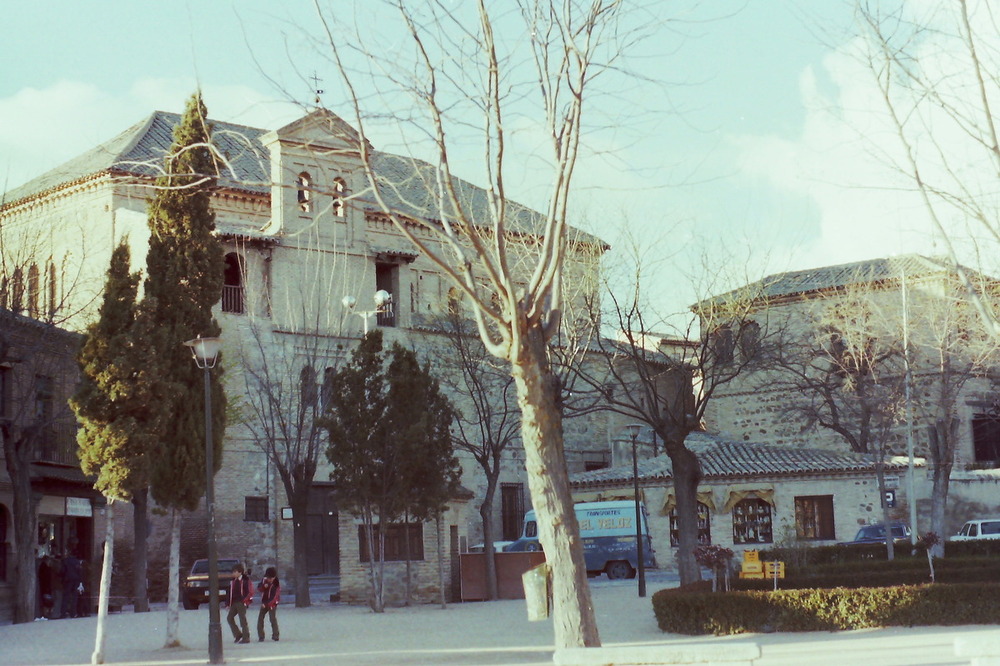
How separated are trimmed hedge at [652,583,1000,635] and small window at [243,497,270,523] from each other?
2025 centimetres

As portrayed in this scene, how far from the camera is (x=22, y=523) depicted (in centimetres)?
2561

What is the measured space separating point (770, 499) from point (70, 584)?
67.0 feet

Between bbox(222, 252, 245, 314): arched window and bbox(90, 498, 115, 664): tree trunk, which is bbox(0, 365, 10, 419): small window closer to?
bbox(222, 252, 245, 314): arched window

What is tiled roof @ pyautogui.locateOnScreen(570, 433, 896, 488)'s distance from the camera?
37.6 m

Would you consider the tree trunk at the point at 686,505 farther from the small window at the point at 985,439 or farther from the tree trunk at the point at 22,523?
the small window at the point at 985,439

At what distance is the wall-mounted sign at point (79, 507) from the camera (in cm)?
3072

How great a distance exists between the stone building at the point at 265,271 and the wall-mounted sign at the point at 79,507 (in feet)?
9.49

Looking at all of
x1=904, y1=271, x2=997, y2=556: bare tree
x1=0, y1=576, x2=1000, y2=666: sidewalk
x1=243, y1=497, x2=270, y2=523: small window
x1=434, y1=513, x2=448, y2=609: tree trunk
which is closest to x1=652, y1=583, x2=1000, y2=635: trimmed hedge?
x1=0, y1=576, x2=1000, y2=666: sidewalk

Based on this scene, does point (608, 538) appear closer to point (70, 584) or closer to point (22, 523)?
point (70, 584)

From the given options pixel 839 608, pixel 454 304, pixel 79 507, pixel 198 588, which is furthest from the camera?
pixel 454 304

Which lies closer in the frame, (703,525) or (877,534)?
(877,534)

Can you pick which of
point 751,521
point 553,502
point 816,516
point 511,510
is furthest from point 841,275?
point 553,502

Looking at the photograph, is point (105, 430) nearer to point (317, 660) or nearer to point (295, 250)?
point (317, 660)

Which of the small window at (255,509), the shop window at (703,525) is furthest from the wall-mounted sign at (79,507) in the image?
the shop window at (703,525)
